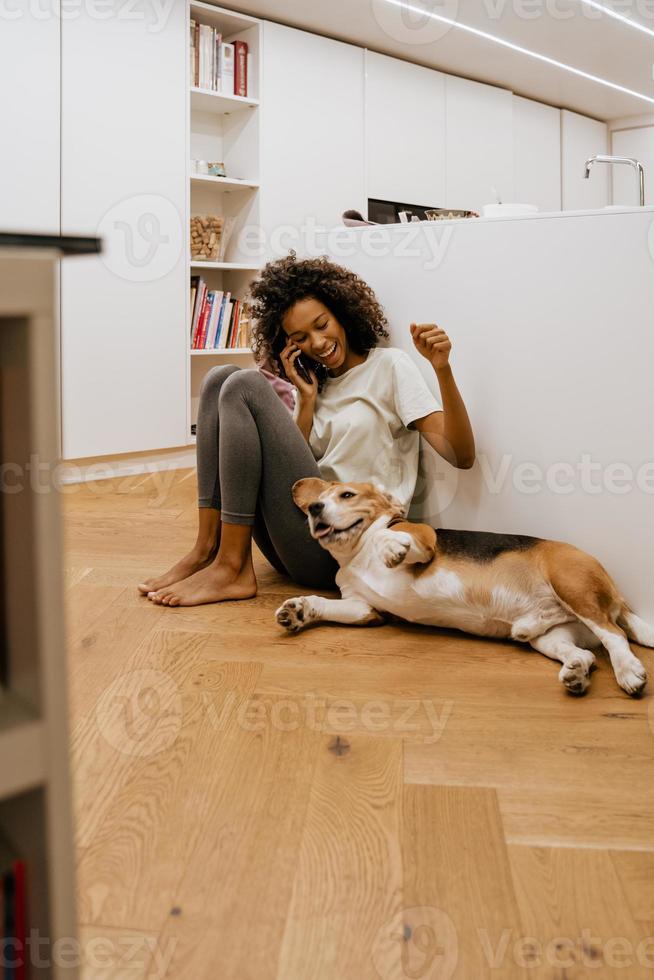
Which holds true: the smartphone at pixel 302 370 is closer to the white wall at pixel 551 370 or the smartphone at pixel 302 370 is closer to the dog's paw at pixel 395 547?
the white wall at pixel 551 370

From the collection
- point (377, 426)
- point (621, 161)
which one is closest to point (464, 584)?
point (377, 426)

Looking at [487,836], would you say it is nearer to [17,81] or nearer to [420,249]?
[420,249]

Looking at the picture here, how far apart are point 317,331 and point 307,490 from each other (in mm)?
392

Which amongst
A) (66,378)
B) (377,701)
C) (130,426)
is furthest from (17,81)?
(377,701)

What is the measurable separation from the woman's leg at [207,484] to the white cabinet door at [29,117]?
5.48ft

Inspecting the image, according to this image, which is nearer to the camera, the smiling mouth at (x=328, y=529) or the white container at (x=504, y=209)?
the smiling mouth at (x=328, y=529)

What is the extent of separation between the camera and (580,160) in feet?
21.9

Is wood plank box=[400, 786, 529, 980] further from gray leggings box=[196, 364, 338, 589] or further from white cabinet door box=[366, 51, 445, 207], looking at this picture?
white cabinet door box=[366, 51, 445, 207]

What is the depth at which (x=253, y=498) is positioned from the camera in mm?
2033

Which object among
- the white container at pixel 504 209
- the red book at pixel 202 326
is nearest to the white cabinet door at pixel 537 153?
the red book at pixel 202 326

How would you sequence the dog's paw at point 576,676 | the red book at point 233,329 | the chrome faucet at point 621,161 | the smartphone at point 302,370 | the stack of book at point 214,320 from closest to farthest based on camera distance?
the dog's paw at point 576,676 < the smartphone at point 302,370 < the chrome faucet at point 621,161 < the stack of book at point 214,320 < the red book at point 233,329

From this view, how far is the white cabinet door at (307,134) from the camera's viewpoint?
14.2ft

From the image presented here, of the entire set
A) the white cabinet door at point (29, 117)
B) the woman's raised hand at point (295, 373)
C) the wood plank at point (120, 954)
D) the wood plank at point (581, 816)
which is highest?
the white cabinet door at point (29, 117)

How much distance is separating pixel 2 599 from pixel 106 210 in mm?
3402
